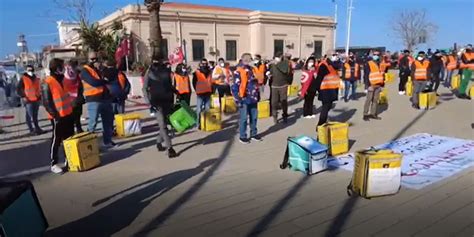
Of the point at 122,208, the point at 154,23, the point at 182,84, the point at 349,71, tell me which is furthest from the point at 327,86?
the point at 154,23

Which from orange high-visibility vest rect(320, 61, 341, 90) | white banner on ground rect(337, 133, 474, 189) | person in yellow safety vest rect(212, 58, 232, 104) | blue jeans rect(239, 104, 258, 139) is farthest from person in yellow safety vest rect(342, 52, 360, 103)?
blue jeans rect(239, 104, 258, 139)

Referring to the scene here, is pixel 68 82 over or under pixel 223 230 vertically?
over

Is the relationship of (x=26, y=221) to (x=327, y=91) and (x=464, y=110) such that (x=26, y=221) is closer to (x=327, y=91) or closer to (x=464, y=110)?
(x=327, y=91)

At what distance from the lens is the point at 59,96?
6.25 m

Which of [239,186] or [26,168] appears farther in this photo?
[26,168]

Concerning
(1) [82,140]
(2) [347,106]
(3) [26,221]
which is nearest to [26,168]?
(1) [82,140]

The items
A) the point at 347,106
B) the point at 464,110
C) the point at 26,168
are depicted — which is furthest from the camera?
the point at 347,106

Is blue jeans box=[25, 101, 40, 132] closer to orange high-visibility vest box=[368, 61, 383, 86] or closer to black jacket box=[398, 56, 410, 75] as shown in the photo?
orange high-visibility vest box=[368, 61, 383, 86]

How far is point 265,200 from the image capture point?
4.91 metres

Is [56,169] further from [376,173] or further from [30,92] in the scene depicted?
[376,173]

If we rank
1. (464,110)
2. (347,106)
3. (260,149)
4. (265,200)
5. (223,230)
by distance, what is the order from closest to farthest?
(223,230)
(265,200)
(260,149)
(464,110)
(347,106)

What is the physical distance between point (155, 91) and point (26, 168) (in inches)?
102

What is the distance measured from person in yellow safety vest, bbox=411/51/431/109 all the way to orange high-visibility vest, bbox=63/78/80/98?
10.1 meters

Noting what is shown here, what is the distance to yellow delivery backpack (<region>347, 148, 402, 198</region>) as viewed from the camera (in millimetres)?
4770
